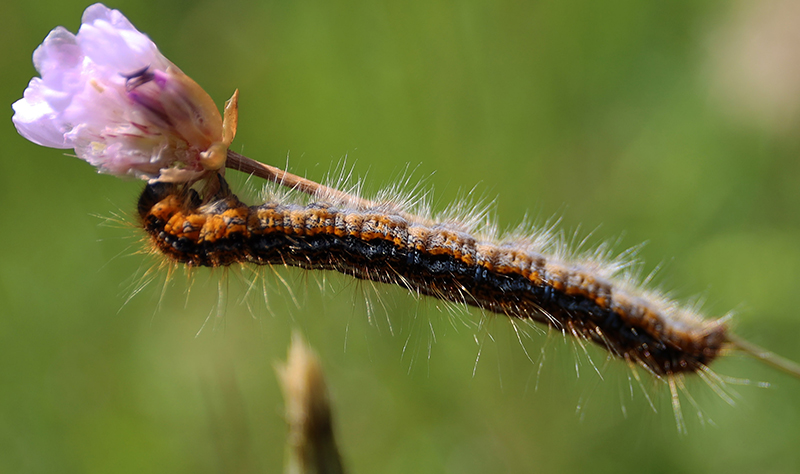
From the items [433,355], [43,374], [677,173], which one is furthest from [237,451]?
[677,173]

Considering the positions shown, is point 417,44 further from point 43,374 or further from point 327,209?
point 43,374

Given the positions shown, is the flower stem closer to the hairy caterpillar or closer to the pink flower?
the pink flower

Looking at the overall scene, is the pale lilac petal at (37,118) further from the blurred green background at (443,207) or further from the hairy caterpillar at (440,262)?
the blurred green background at (443,207)

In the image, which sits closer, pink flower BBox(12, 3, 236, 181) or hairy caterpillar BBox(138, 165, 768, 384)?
pink flower BBox(12, 3, 236, 181)

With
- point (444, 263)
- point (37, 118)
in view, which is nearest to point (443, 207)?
point (444, 263)

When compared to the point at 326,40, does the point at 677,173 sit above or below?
above

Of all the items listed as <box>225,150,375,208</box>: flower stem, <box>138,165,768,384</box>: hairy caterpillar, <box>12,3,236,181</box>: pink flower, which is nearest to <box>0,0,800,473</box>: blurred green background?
<box>138,165,768,384</box>: hairy caterpillar

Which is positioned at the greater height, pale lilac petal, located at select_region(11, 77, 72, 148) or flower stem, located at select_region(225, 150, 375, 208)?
flower stem, located at select_region(225, 150, 375, 208)

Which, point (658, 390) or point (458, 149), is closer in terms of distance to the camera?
point (658, 390)
